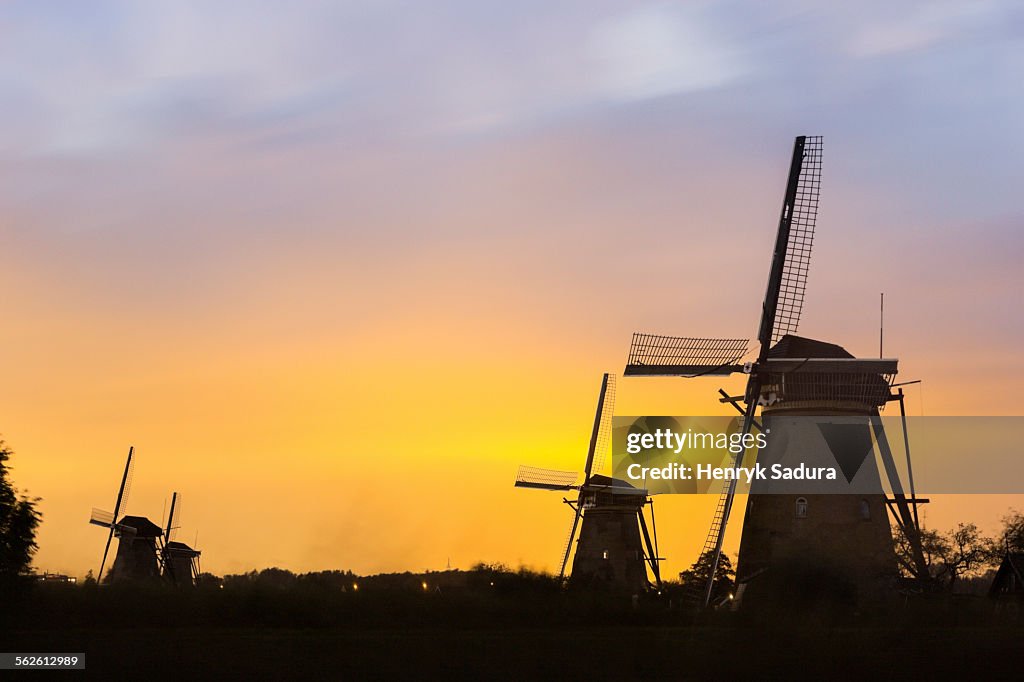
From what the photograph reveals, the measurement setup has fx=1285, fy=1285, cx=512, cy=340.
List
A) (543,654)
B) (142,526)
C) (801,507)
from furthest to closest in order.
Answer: (142,526) < (801,507) < (543,654)

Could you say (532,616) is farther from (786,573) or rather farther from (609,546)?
(609,546)

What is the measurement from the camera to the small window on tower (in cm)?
4244

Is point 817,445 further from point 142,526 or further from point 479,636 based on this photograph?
point 142,526

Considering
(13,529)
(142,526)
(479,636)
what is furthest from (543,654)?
(142,526)

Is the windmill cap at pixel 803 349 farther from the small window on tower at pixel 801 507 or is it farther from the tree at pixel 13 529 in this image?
the tree at pixel 13 529

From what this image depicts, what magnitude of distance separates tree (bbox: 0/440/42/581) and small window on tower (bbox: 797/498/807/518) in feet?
77.9

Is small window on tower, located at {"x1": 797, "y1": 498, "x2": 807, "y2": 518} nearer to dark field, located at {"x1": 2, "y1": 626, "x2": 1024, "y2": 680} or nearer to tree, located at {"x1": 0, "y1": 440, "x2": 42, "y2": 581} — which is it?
dark field, located at {"x1": 2, "y1": 626, "x2": 1024, "y2": 680}

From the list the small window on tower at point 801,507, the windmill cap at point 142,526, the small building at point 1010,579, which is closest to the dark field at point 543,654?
the small window on tower at point 801,507

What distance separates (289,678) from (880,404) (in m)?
25.7

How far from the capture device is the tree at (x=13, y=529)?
3566 cm

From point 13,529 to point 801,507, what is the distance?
24.4 m

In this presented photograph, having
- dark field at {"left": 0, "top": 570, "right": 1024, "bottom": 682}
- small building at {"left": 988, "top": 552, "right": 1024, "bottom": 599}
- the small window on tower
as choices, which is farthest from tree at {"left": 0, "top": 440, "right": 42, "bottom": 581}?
small building at {"left": 988, "top": 552, "right": 1024, "bottom": 599}

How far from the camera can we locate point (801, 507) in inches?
1672

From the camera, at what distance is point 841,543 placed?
139ft
